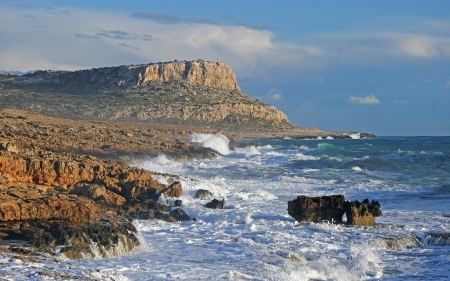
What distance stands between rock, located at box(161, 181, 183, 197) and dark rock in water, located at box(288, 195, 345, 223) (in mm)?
3855

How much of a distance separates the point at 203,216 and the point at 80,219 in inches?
211

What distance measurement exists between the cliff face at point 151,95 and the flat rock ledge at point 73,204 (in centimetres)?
6208

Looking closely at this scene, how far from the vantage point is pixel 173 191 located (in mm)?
19172

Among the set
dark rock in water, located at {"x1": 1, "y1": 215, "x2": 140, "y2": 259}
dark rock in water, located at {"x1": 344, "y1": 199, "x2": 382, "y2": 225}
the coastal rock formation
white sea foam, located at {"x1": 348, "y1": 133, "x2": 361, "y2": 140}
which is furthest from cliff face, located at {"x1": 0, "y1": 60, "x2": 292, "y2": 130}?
dark rock in water, located at {"x1": 1, "y1": 215, "x2": 140, "y2": 259}

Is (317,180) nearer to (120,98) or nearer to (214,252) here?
(214,252)

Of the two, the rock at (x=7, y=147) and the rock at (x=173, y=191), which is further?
the rock at (x=173, y=191)

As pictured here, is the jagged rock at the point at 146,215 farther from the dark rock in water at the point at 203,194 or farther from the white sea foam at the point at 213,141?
the white sea foam at the point at 213,141

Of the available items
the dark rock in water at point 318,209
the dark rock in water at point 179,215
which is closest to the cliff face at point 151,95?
the dark rock in water at point 179,215

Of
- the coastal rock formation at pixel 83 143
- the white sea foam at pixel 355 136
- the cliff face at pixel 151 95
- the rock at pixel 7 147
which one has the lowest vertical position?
the rock at pixel 7 147

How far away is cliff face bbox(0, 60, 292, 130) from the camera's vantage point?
86312 mm

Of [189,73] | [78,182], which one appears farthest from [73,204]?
[189,73]

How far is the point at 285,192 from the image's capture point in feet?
81.7

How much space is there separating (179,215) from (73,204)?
436cm

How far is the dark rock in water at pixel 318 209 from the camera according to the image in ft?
55.6
